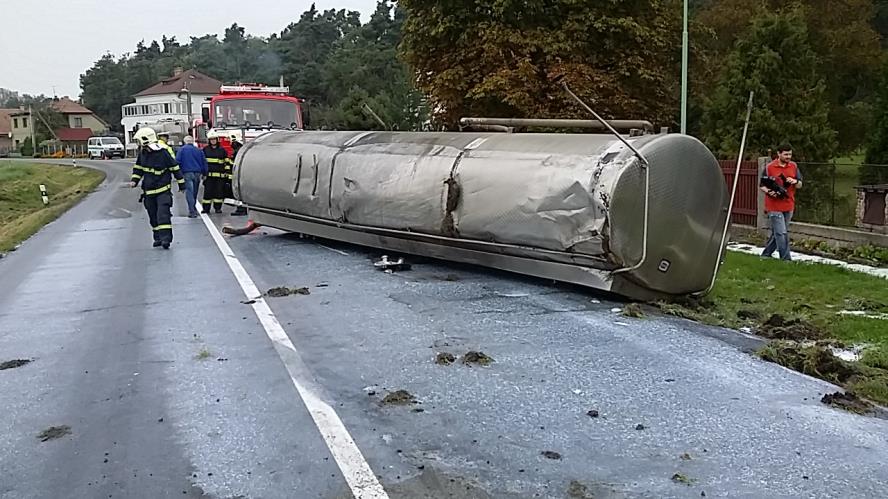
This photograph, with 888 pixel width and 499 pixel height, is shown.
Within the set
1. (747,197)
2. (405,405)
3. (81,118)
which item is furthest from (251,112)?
(81,118)

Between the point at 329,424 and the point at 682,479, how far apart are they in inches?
77.9

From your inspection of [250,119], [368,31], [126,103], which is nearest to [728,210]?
[250,119]

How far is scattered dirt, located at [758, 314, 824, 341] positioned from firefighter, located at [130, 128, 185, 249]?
28.2ft

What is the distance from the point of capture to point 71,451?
4922 mm

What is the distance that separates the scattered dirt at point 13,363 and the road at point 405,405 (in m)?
0.09

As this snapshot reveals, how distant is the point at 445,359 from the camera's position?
6.51m

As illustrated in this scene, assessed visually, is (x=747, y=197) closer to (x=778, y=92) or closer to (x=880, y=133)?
(x=778, y=92)

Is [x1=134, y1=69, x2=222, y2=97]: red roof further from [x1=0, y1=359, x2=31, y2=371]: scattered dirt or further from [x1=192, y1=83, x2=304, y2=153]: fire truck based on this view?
[x1=0, y1=359, x2=31, y2=371]: scattered dirt

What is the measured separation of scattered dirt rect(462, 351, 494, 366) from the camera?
6.46 meters

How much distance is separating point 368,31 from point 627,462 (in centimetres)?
7738

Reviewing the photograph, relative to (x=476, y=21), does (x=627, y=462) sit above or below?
below

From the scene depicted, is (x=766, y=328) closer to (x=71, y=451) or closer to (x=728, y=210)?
(x=728, y=210)

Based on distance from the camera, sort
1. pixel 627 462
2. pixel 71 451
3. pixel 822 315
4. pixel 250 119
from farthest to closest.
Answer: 1. pixel 250 119
2. pixel 822 315
3. pixel 71 451
4. pixel 627 462

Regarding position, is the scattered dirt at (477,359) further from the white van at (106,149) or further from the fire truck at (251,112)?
the white van at (106,149)
